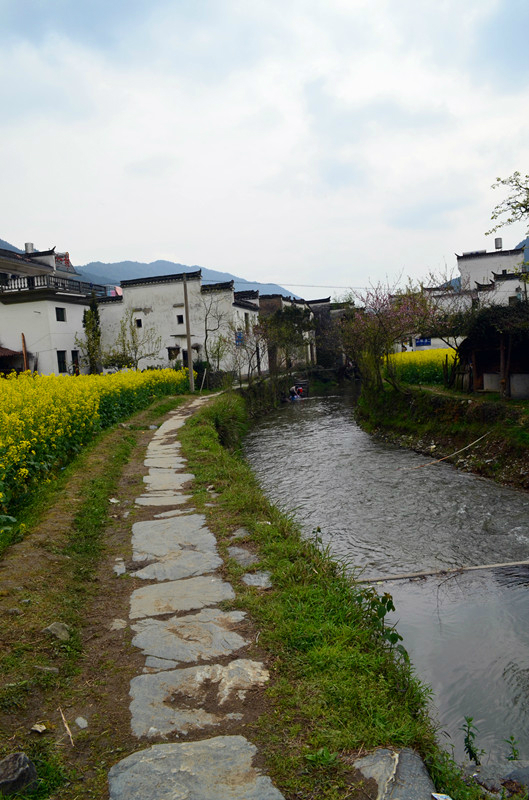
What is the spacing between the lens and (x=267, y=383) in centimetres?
3133

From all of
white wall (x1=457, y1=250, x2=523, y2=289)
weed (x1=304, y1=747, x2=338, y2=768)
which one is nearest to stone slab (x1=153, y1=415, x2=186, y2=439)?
weed (x1=304, y1=747, x2=338, y2=768)

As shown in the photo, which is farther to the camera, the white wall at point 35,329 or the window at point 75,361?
the window at point 75,361

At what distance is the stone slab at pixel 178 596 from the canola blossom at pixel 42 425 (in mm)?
1713

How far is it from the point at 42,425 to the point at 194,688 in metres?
5.61

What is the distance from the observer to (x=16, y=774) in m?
2.40

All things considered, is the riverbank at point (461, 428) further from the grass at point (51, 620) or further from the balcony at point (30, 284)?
the balcony at point (30, 284)

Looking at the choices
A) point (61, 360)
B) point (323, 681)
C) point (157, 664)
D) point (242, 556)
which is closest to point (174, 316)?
point (61, 360)

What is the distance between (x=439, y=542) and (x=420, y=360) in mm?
15159

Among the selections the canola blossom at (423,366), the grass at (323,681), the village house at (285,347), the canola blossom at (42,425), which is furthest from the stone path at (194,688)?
the village house at (285,347)

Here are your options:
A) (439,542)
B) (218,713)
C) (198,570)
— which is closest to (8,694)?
(218,713)

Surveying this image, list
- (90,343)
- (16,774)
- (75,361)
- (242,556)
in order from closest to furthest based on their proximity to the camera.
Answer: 1. (16,774)
2. (242,556)
3. (90,343)
4. (75,361)

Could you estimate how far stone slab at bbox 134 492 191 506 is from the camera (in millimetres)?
7492

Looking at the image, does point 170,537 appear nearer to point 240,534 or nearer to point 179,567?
Result: point 240,534

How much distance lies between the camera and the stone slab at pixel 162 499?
749cm
